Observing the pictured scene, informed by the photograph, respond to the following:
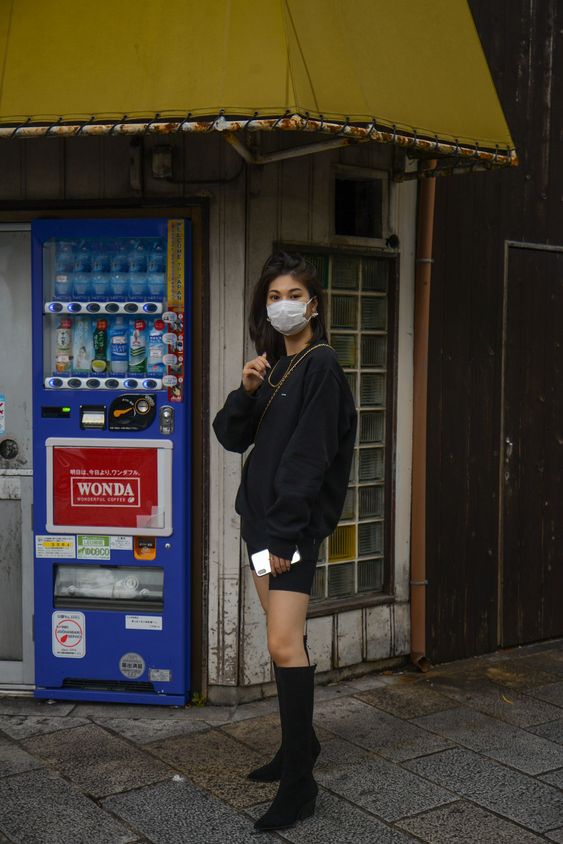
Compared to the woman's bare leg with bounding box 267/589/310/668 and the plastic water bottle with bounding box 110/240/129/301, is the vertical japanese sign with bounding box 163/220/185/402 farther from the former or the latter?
the woman's bare leg with bounding box 267/589/310/668

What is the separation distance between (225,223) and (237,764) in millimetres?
2598

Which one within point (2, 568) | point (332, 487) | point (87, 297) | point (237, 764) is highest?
point (87, 297)

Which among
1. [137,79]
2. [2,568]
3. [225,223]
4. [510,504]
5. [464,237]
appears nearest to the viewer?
[137,79]

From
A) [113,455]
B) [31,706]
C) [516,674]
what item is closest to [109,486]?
[113,455]

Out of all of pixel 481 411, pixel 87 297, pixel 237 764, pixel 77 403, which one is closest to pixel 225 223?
pixel 87 297

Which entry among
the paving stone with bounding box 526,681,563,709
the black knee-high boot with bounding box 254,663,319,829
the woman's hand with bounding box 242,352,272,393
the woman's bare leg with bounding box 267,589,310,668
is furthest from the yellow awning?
the paving stone with bounding box 526,681,563,709

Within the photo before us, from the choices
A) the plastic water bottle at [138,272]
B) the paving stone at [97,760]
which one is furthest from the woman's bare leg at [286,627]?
the plastic water bottle at [138,272]

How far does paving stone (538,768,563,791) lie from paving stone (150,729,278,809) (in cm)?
119

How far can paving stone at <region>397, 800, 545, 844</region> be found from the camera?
3982mm

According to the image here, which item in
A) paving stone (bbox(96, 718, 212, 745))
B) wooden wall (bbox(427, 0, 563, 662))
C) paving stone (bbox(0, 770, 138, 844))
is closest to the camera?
paving stone (bbox(0, 770, 138, 844))

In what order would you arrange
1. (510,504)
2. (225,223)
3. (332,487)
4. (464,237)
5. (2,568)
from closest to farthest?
(332,487), (225,223), (2,568), (464,237), (510,504)

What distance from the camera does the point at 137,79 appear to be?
457 cm

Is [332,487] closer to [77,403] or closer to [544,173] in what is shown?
[77,403]

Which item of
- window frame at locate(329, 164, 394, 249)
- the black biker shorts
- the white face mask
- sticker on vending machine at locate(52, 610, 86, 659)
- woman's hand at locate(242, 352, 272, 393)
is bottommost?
sticker on vending machine at locate(52, 610, 86, 659)
